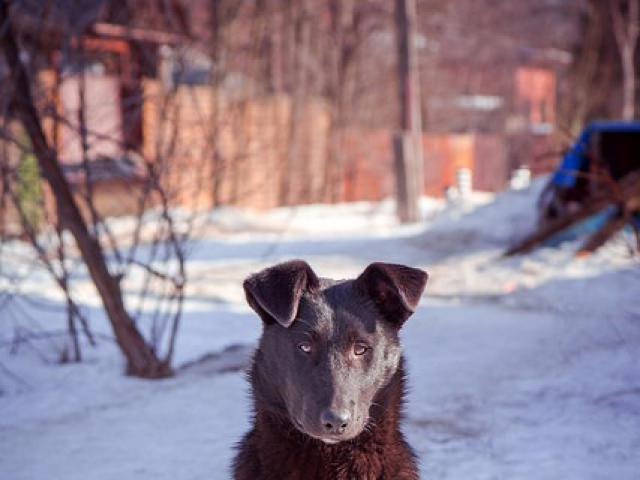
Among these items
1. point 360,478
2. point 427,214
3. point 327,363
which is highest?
point 327,363

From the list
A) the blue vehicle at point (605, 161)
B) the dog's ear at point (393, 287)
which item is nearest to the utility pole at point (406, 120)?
the blue vehicle at point (605, 161)

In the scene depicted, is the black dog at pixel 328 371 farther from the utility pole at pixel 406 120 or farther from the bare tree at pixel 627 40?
the bare tree at pixel 627 40

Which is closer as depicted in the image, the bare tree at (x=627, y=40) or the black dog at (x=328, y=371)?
the black dog at (x=328, y=371)

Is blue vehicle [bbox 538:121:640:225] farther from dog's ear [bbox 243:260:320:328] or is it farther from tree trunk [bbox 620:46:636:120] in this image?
tree trunk [bbox 620:46:636:120]

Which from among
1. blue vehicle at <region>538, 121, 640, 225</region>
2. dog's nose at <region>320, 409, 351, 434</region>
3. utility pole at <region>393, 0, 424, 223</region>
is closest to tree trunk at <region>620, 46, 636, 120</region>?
utility pole at <region>393, 0, 424, 223</region>

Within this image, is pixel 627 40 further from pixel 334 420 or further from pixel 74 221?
pixel 334 420

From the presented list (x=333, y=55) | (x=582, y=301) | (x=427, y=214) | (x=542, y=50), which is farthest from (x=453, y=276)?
(x=542, y=50)

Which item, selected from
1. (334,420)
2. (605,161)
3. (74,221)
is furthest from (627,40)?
(334,420)

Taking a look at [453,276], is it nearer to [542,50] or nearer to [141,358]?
[141,358]

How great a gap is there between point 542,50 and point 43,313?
120 ft

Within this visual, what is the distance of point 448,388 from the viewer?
604 centimetres

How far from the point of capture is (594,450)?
450cm

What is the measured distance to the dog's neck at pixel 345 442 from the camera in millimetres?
3213

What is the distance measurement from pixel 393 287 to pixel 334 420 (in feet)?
2.07
